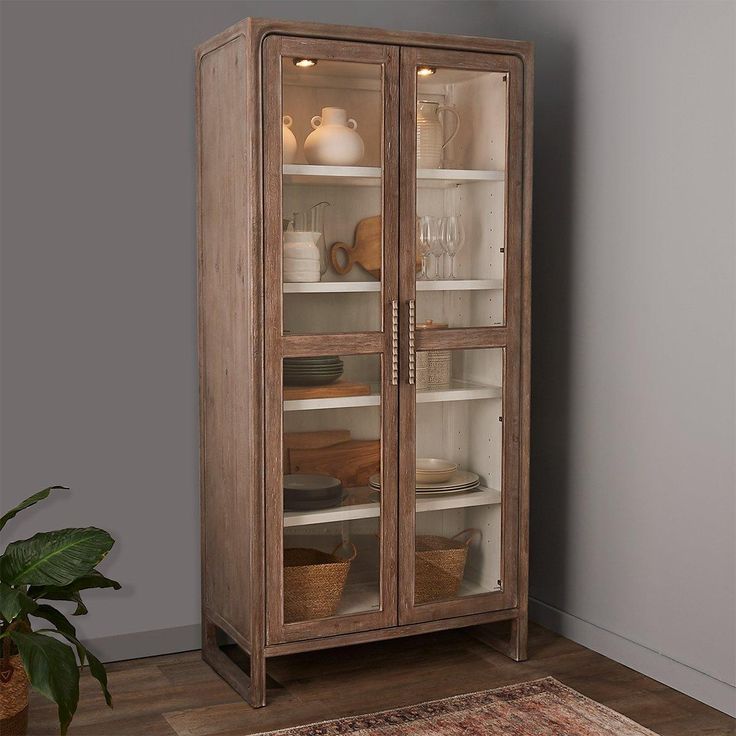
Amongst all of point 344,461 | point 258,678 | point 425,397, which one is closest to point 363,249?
point 425,397

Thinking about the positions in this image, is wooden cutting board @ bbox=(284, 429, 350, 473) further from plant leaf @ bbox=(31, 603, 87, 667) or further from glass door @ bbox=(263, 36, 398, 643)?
plant leaf @ bbox=(31, 603, 87, 667)

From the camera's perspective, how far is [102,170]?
320cm

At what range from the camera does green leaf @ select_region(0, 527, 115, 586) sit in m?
2.65

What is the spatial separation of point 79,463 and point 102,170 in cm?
90

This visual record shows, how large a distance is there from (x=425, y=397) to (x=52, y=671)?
1286 millimetres

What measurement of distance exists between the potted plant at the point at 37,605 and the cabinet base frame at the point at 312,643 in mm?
434

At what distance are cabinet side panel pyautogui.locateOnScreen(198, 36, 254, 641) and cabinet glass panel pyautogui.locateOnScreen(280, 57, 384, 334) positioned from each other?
132mm

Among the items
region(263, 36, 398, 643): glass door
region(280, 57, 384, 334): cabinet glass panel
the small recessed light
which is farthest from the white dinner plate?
the small recessed light

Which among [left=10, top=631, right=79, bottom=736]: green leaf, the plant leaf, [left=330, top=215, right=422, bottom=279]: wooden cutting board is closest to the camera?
[left=10, top=631, right=79, bottom=736]: green leaf

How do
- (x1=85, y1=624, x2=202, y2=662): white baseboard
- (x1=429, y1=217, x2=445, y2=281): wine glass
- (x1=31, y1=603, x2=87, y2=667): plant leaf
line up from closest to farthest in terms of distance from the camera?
(x1=31, y1=603, x2=87, y2=667): plant leaf
(x1=429, y1=217, x2=445, y2=281): wine glass
(x1=85, y1=624, x2=202, y2=662): white baseboard

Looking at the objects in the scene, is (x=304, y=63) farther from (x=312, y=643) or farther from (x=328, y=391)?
(x=312, y=643)

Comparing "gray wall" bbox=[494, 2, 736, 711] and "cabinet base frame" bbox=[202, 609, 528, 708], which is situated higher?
"gray wall" bbox=[494, 2, 736, 711]

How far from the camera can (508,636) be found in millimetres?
3516

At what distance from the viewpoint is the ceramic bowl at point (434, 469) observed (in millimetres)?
3143
